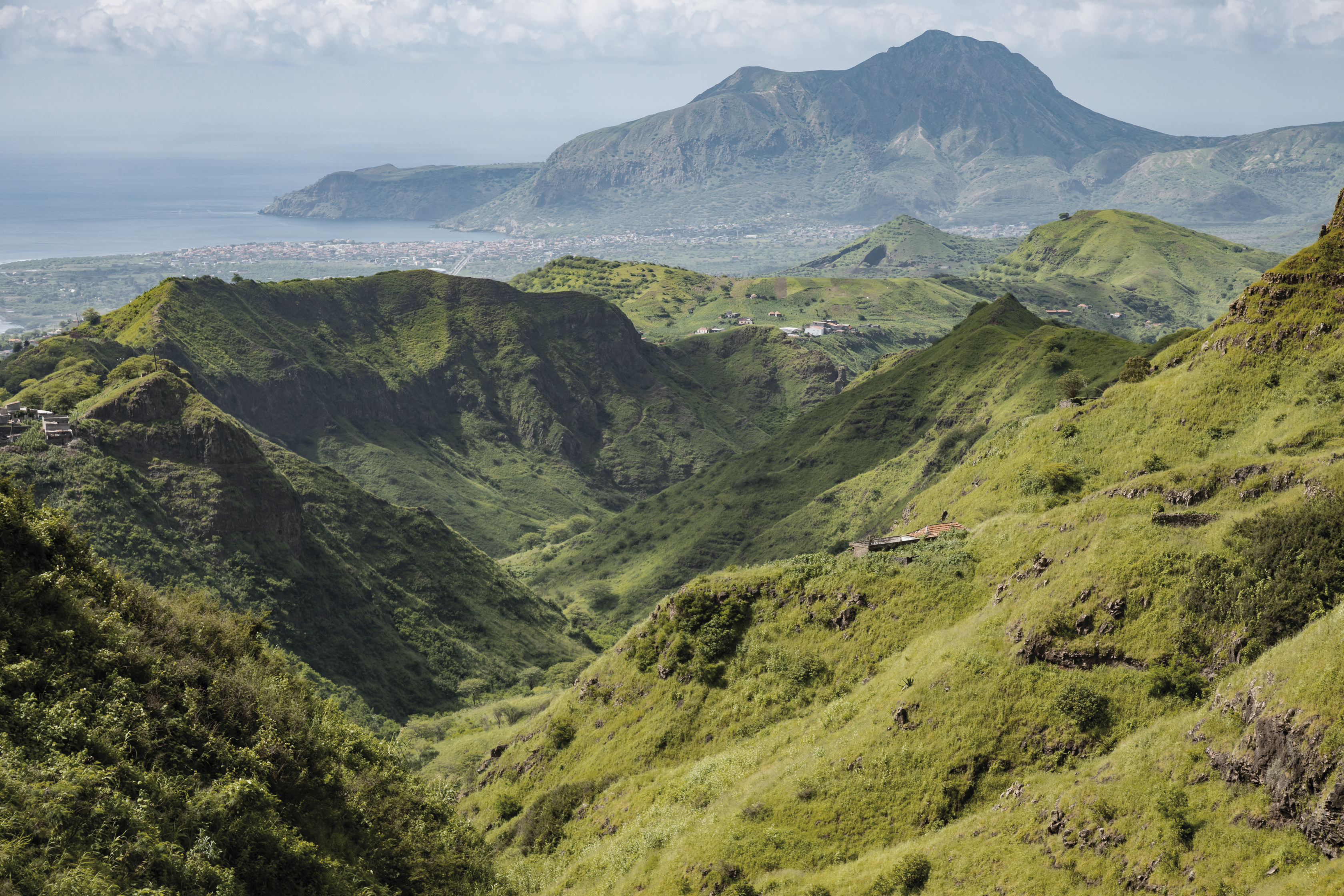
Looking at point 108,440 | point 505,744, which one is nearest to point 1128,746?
point 505,744

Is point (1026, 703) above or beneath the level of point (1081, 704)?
beneath

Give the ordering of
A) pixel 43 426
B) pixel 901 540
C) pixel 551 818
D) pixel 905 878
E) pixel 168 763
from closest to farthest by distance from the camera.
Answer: pixel 905 878
pixel 168 763
pixel 551 818
pixel 901 540
pixel 43 426

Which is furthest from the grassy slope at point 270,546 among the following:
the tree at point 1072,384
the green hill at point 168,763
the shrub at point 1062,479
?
the shrub at point 1062,479

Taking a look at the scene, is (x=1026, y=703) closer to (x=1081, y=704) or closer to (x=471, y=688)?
(x=1081, y=704)

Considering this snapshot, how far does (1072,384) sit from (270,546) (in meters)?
106

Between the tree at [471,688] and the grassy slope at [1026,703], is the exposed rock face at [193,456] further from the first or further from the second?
the grassy slope at [1026,703]

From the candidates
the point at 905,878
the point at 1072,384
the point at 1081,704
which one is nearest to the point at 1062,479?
the point at 1081,704

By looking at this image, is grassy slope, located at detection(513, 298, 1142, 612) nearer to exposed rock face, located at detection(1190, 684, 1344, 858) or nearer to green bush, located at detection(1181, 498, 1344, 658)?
green bush, located at detection(1181, 498, 1344, 658)

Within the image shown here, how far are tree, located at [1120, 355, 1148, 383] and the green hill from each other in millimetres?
68679

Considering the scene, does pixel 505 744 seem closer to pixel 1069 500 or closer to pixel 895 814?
pixel 895 814

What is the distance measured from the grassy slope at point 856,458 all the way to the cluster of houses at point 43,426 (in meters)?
91.9

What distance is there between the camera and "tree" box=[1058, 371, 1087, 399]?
97.8m

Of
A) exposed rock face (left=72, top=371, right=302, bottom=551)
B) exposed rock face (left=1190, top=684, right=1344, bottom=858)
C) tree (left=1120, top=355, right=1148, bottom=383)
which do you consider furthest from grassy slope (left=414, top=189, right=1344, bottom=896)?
exposed rock face (left=72, top=371, right=302, bottom=551)

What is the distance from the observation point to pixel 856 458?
543 feet
